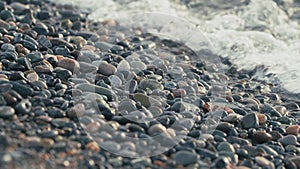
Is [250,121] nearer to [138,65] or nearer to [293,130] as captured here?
[293,130]

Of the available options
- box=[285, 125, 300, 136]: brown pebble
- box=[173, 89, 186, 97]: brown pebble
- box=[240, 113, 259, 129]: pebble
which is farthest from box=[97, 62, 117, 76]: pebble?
box=[285, 125, 300, 136]: brown pebble

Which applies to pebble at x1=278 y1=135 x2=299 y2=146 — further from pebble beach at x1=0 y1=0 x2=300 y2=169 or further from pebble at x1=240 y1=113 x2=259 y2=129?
pebble at x1=240 y1=113 x2=259 y2=129

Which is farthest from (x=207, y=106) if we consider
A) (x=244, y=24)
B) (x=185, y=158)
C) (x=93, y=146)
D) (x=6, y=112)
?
(x=244, y=24)

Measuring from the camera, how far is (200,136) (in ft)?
12.7

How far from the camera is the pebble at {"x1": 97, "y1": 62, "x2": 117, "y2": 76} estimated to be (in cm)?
470

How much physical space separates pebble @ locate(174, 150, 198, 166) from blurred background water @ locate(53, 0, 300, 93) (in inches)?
86.3

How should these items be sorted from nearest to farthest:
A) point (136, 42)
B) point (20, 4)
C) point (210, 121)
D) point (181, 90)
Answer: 1. point (210, 121)
2. point (181, 90)
3. point (136, 42)
4. point (20, 4)

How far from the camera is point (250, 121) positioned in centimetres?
424

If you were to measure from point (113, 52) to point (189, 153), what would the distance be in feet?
6.88

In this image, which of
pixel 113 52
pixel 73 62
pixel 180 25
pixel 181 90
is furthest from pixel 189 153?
pixel 180 25

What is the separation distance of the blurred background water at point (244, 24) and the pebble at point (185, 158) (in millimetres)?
2191

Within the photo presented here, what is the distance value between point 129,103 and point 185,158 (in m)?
0.80

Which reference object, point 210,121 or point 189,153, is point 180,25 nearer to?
point 210,121

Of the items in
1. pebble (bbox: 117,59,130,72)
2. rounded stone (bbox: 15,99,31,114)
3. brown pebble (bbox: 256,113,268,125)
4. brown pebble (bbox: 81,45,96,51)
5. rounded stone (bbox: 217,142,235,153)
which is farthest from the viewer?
brown pebble (bbox: 81,45,96,51)
